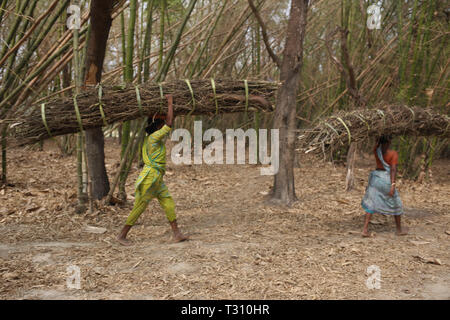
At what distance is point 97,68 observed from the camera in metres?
4.08

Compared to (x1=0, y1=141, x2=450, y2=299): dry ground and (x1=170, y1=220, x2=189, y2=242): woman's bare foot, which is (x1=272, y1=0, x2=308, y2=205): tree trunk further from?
(x1=170, y1=220, x2=189, y2=242): woman's bare foot

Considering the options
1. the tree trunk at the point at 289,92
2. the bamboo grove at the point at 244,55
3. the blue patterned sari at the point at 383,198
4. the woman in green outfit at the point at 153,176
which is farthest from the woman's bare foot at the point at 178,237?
the blue patterned sari at the point at 383,198

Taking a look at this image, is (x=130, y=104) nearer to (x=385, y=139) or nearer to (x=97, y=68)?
(x=97, y=68)

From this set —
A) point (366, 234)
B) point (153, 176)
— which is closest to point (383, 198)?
point (366, 234)

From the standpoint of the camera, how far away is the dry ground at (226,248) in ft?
8.27

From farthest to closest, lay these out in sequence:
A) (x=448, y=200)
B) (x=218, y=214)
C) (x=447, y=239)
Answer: (x=448, y=200) → (x=218, y=214) → (x=447, y=239)

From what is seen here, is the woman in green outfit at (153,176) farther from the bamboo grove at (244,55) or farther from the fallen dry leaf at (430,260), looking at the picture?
the fallen dry leaf at (430,260)

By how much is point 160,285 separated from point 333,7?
6337mm

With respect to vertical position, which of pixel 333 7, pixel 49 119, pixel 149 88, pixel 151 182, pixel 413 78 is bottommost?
pixel 151 182

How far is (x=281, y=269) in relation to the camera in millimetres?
2803

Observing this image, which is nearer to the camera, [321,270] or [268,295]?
[268,295]

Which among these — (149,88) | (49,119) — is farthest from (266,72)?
(49,119)

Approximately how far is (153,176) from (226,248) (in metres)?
0.88

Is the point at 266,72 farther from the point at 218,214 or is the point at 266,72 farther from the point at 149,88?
the point at 149,88
